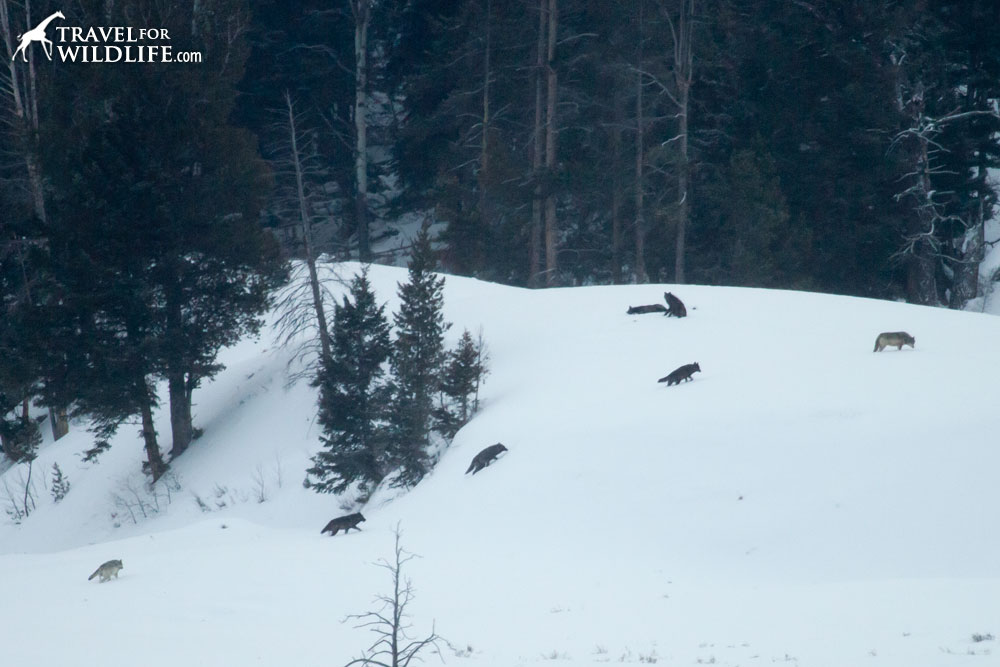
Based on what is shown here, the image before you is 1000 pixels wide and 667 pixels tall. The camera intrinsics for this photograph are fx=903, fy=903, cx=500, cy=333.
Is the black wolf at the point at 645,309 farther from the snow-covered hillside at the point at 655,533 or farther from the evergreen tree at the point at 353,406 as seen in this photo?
the evergreen tree at the point at 353,406

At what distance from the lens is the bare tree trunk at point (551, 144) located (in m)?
32.1

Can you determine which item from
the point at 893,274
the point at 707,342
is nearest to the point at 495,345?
the point at 707,342

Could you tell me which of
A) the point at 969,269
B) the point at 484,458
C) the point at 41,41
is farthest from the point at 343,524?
the point at 969,269

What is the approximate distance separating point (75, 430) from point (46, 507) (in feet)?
14.8

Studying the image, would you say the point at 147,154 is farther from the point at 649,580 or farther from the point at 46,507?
the point at 649,580

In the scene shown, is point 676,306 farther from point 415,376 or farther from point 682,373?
point 415,376

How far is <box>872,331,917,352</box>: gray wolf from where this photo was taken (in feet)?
56.6

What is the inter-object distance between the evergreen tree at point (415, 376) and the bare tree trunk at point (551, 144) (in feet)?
40.1

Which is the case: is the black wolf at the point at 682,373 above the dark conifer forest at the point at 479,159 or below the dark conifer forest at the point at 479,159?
below

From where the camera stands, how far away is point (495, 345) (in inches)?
949

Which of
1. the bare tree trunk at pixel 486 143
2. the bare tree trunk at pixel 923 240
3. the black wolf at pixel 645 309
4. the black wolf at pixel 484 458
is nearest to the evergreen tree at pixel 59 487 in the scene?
the black wolf at pixel 484 458

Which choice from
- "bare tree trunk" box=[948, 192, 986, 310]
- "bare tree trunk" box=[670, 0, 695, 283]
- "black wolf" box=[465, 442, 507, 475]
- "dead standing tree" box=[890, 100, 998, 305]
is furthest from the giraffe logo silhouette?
"bare tree trunk" box=[948, 192, 986, 310]

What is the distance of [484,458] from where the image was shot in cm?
1692

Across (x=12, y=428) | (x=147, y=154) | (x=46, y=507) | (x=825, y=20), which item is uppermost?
(x=825, y=20)
